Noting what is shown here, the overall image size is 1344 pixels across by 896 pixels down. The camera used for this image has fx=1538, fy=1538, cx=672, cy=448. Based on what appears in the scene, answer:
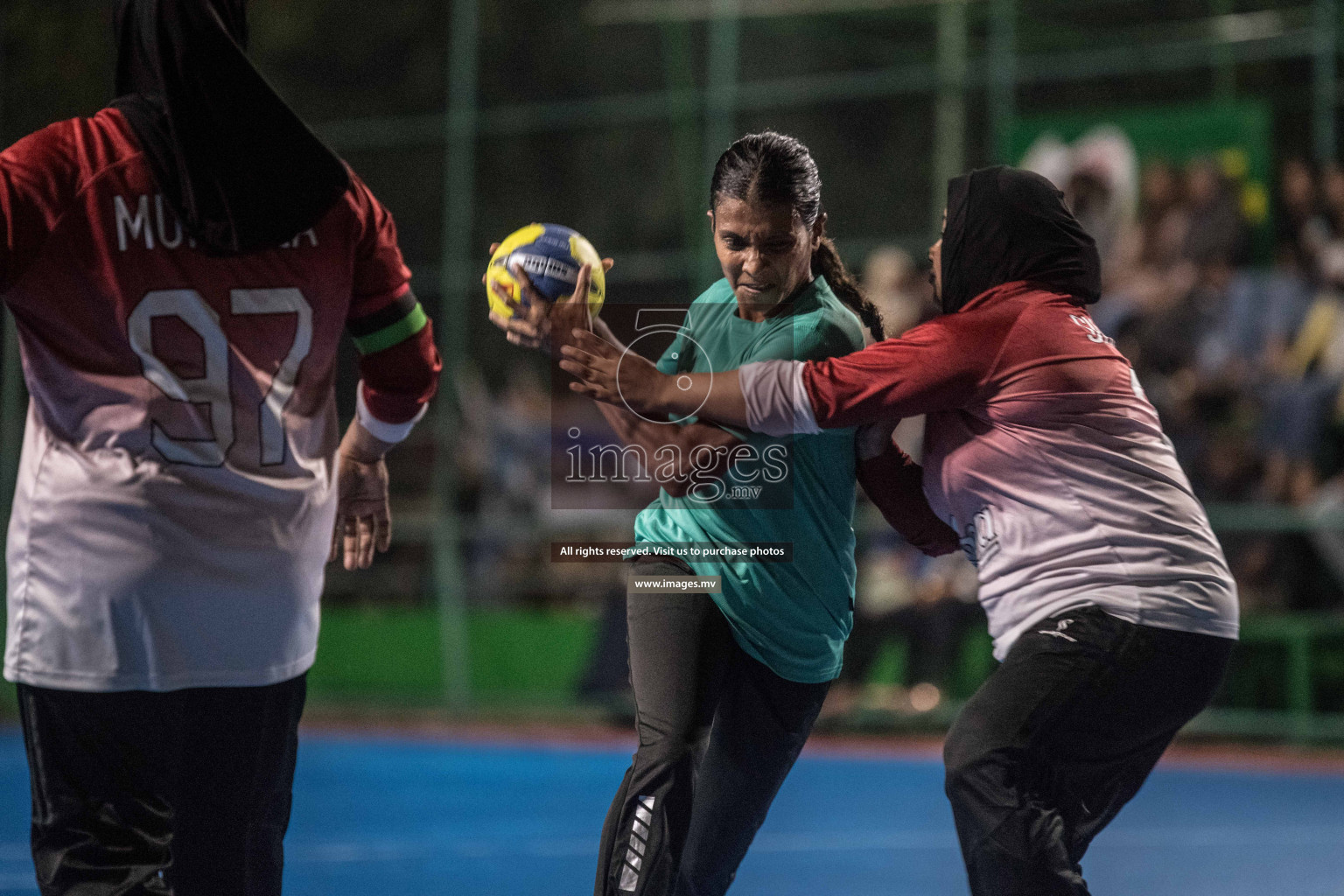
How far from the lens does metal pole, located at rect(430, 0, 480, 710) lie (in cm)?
1248

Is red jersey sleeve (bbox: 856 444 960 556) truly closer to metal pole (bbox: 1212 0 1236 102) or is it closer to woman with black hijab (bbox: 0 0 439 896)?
woman with black hijab (bbox: 0 0 439 896)

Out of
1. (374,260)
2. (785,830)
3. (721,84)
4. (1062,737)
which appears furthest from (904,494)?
(721,84)

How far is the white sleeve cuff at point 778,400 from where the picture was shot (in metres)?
3.43

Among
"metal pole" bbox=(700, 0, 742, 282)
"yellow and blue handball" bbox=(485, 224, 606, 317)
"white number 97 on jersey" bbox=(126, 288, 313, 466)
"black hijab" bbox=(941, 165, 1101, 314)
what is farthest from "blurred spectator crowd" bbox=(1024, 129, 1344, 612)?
"white number 97 on jersey" bbox=(126, 288, 313, 466)

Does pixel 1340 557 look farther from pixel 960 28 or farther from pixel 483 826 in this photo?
pixel 483 826

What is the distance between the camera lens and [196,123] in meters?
2.85

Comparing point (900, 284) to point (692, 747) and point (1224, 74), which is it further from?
point (692, 747)

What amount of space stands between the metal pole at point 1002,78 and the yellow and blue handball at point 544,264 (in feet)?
27.6

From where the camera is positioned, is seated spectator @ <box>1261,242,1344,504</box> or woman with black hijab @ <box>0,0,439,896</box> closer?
woman with black hijab @ <box>0,0,439,896</box>

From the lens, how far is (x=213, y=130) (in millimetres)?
2855

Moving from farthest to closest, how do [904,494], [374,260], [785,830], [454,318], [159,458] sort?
[454,318]
[785,830]
[904,494]
[374,260]
[159,458]

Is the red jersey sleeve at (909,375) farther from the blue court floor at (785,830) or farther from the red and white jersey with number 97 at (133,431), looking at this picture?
the blue court floor at (785,830)

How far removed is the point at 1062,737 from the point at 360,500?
5.72 ft

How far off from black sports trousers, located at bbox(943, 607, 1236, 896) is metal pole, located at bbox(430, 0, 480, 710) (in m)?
9.37
